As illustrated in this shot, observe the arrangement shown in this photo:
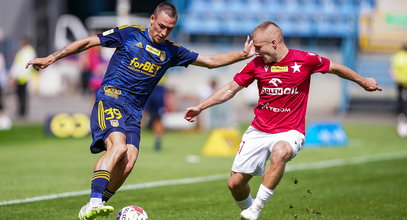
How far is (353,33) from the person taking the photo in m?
33.5

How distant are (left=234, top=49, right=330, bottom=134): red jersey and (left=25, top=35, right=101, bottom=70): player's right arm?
1.67m

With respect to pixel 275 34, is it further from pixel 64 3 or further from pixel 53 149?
pixel 64 3

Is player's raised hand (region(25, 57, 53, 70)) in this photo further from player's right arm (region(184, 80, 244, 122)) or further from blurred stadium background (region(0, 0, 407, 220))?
blurred stadium background (region(0, 0, 407, 220))

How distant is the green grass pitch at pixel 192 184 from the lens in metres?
10.2

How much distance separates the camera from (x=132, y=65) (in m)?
9.05

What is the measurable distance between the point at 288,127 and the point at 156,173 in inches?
253

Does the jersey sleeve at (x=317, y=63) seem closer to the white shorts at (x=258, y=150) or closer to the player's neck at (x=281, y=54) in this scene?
the player's neck at (x=281, y=54)

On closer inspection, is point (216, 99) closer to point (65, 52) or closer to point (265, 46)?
point (265, 46)

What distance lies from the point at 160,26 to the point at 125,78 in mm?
697

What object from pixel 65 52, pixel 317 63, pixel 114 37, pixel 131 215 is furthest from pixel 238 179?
pixel 65 52

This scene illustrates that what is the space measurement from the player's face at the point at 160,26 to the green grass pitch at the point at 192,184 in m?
2.15

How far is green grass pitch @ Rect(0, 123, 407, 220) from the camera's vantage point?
10.2 m

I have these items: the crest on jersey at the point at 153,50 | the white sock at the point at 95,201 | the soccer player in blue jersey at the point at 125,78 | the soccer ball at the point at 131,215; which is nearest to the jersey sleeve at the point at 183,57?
the soccer player in blue jersey at the point at 125,78

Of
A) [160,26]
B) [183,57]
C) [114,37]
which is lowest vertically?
[183,57]
